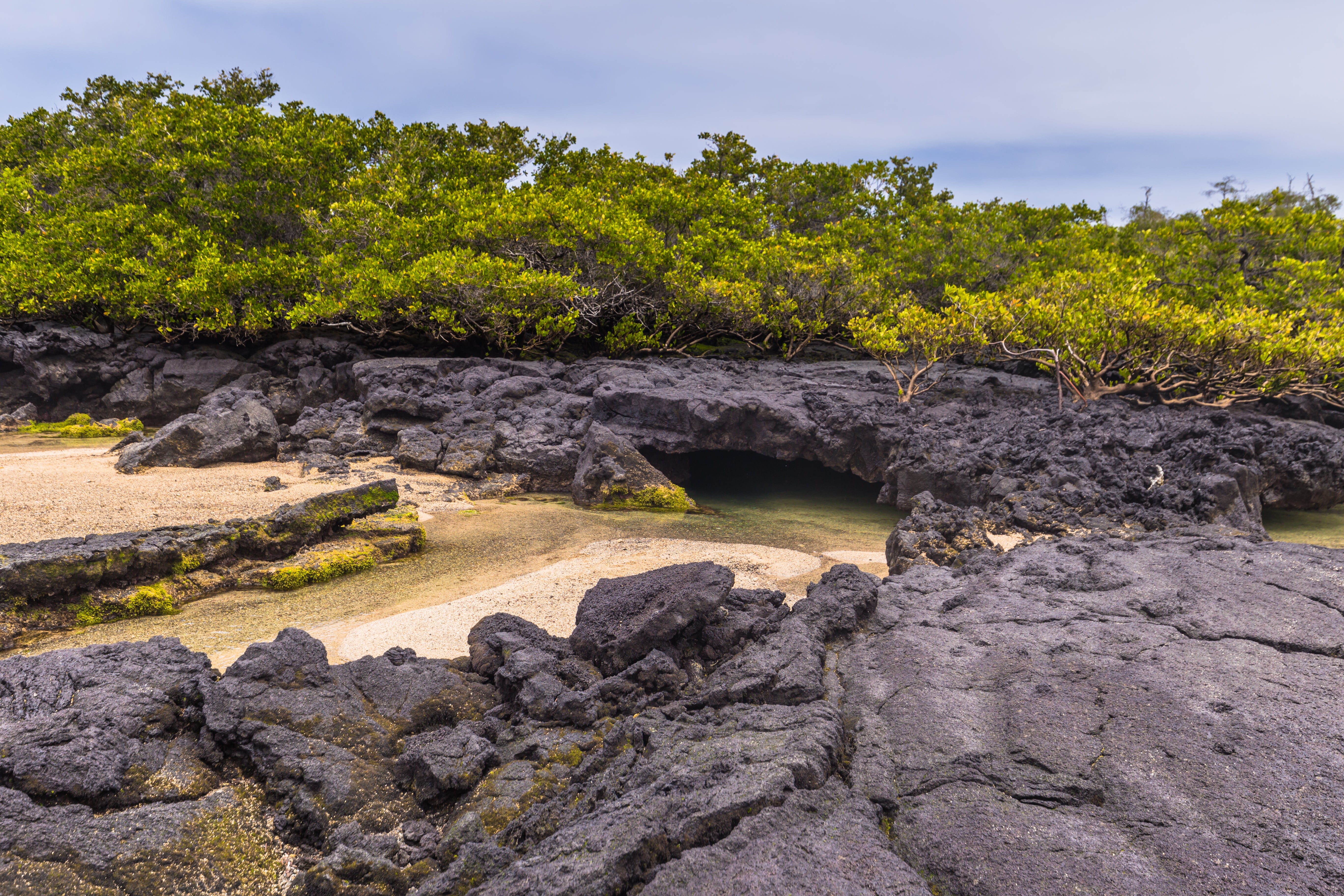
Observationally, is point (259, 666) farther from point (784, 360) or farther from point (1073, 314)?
point (784, 360)

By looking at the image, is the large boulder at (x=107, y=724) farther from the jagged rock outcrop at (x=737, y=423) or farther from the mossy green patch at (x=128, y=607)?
the jagged rock outcrop at (x=737, y=423)

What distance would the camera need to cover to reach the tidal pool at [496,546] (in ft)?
23.3

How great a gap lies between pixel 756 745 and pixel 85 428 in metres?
22.9

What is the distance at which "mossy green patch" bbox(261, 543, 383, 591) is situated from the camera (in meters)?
8.50

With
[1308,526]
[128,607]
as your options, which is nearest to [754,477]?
[1308,526]

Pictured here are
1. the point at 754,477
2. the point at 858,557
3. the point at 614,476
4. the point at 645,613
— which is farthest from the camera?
the point at 754,477

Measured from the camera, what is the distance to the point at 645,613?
583cm

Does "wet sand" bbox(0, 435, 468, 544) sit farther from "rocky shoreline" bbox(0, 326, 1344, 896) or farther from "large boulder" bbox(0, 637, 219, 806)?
"rocky shoreline" bbox(0, 326, 1344, 896)

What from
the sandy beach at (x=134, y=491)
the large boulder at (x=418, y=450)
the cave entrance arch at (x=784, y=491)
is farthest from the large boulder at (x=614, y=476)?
the large boulder at (x=418, y=450)

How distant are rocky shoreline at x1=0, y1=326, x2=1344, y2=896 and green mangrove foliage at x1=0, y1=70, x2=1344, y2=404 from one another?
33.4 feet

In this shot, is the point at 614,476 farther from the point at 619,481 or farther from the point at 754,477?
the point at 754,477

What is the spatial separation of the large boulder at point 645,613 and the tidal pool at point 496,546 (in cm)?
144

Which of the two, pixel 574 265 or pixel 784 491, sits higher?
pixel 574 265

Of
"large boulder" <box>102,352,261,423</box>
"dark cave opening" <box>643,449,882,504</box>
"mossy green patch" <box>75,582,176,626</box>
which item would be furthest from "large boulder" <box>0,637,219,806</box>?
"large boulder" <box>102,352,261,423</box>
